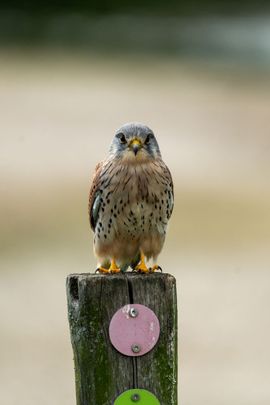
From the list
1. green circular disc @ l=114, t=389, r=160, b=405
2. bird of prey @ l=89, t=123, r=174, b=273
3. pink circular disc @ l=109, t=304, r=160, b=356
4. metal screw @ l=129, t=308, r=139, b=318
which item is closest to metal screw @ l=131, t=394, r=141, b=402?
green circular disc @ l=114, t=389, r=160, b=405

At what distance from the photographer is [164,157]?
1969 centimetres

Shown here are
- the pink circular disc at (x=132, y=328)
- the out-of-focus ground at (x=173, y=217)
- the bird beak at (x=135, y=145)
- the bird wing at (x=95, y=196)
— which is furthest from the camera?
the out-of-focus ground at (x=173, y=217)

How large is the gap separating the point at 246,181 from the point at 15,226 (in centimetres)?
478

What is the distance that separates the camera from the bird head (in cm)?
551

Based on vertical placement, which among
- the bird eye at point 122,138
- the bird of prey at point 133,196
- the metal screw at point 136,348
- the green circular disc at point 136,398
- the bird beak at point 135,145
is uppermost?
the bird eye at point 122,138

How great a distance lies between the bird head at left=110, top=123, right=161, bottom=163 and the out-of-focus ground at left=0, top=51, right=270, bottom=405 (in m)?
4.36

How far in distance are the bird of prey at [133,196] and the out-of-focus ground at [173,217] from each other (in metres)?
4.08

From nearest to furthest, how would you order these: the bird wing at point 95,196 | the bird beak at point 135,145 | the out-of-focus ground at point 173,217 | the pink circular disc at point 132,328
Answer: the pink circular disc at point 132,328
the bird beak at point 135,145
the bird wing at point 95,196
the out-of-focus ground at point 173,217

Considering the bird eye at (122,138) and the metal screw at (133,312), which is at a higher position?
the bird eye at (122,138)

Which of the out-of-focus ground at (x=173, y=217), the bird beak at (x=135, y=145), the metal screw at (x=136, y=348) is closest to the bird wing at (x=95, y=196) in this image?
the bird beak at (x=135, y=145)

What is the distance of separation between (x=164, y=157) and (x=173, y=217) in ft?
8.75

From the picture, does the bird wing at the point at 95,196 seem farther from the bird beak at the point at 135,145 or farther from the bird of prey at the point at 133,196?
the bird beak at the point at 135,145

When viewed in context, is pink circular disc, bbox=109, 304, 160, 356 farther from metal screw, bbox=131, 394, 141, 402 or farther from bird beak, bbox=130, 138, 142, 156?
bird beak, bbox=130, 138, 142, 156

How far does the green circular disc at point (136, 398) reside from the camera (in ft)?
12.5
